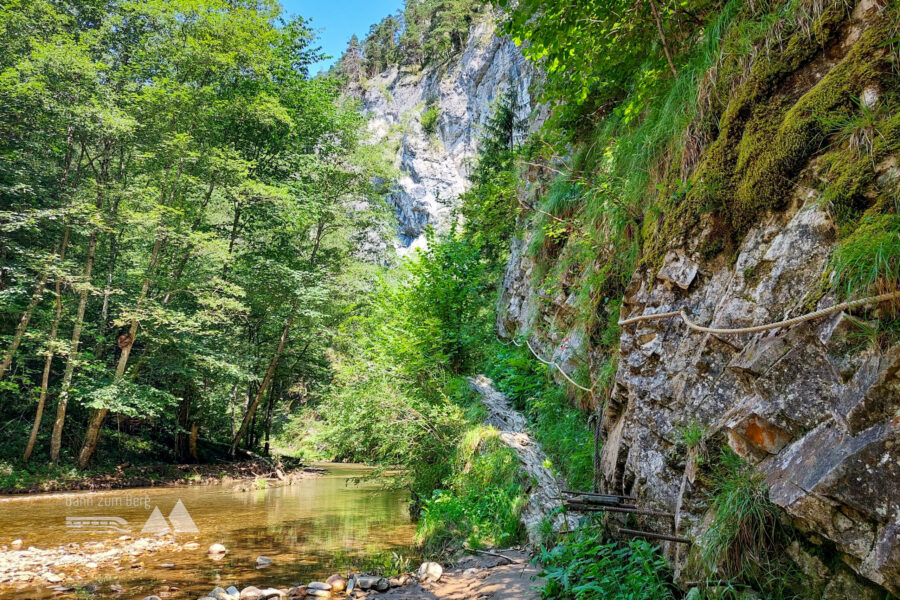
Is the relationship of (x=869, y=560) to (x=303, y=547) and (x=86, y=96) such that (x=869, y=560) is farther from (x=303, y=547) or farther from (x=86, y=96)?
(x=86, y=96)

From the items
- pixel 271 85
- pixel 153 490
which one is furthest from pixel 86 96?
pixel 153 490

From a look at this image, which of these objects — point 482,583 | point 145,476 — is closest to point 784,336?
point 482,583

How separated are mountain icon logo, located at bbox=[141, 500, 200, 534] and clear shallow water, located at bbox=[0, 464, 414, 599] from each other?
0.57ft

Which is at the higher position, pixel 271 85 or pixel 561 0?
pixel 271 85

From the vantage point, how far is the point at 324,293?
656 inches

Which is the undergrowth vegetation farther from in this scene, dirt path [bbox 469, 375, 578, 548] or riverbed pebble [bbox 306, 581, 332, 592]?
riverbed pebble [bbox 306, 581, 332, 592]

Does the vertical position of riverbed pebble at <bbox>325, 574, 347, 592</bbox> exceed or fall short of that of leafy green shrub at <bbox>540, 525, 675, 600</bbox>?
it falls short

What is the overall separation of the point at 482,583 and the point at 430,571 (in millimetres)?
1102

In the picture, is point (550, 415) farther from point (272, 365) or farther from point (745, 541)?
point (272, 365)

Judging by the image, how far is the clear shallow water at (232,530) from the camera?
5977mm

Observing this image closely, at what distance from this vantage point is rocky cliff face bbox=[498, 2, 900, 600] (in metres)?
1.75

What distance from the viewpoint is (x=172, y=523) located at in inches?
356

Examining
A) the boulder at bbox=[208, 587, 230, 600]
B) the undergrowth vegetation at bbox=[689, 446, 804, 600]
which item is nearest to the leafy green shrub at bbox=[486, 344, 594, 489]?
the undergrowth vegetation at bbox=[689, 446, 804, 600]

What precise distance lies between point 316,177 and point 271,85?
3738 millimetres
